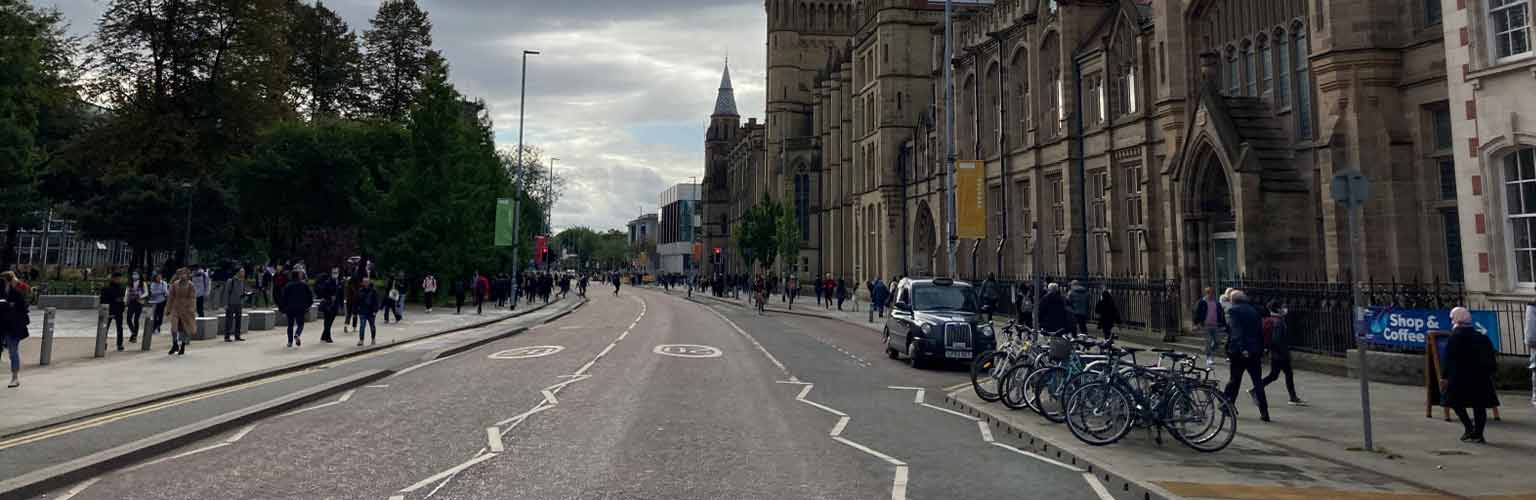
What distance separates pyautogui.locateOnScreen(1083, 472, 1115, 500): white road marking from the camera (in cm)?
683

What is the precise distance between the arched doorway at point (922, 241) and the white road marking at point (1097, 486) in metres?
39.1

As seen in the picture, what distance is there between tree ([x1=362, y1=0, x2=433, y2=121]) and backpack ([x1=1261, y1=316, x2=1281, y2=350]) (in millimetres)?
53510

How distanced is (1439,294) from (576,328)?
22929 mm

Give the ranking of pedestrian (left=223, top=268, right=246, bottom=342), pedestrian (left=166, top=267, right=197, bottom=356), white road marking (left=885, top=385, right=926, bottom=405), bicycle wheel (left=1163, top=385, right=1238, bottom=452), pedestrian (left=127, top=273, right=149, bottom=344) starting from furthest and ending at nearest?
pedestrian (left=223, top=268, right=246, bottom=342) → pedestrian (left=127, top=273, right=149, bottom=344) → pedestrian (left=166, top=267, right=197, bottom=356) → white road marking (left=885, top=385, right=926, bottom=405) → bicycle wheel (left=1163, top=385, right=1238, bottom=452)

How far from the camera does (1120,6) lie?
92.2ft

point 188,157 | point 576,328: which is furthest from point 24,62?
point 576,328

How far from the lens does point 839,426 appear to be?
389 inches

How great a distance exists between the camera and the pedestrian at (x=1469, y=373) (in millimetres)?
8969

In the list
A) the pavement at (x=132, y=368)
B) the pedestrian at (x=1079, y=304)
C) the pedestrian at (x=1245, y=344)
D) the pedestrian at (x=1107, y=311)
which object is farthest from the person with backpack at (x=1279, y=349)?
the pavement at (x=132, y=368)

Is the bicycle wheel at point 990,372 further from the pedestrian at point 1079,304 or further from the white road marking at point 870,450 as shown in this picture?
the pedestrian at point 1079,304

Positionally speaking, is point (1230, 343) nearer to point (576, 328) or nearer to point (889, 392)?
point (889, 392)

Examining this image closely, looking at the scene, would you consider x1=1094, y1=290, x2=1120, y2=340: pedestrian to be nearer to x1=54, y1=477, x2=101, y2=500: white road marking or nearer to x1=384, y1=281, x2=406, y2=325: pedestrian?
x1=54, y1=477, x2=101, y2=500: white road marking

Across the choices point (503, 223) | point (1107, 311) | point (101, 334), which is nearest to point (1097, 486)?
point (1107, 311)

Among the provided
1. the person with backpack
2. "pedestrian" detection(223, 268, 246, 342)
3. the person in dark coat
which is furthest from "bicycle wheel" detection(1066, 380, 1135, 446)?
"pedestrian" detection(223, 268, 246, 342)
